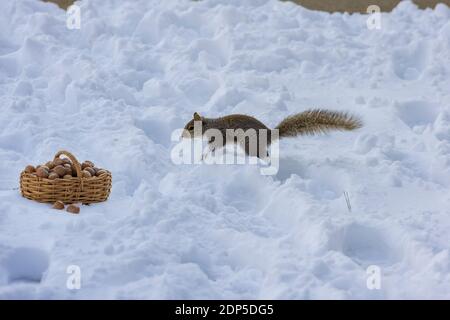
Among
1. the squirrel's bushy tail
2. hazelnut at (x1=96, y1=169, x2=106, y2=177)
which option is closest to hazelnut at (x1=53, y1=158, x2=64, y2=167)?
hazelnut at (x1=96, y1=169, x2=106, y2=177)

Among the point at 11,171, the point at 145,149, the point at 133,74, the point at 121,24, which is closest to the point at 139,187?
the point at 145,149

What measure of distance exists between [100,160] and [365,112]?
2269mm

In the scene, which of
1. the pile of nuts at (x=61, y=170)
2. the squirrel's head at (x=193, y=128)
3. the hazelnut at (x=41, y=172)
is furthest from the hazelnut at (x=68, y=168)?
the squirrel's head at (x=193, y=128)

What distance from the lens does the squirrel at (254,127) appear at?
5.10 metres

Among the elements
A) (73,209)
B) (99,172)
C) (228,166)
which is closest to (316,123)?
(228,166)

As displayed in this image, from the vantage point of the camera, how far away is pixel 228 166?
4.86 meters

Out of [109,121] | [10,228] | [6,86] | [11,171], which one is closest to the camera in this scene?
[10,228]

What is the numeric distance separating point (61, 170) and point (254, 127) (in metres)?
1.46

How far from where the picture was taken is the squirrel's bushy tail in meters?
5.14

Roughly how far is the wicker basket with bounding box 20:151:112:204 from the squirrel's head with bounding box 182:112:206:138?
98 centimetres

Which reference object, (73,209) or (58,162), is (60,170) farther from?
(73,209)

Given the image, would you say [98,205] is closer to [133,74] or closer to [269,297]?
[269,297]

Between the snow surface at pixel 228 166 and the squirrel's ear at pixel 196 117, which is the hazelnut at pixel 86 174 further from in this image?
the squirrel's ear at pixel 196 117

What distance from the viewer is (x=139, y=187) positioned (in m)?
4.56
